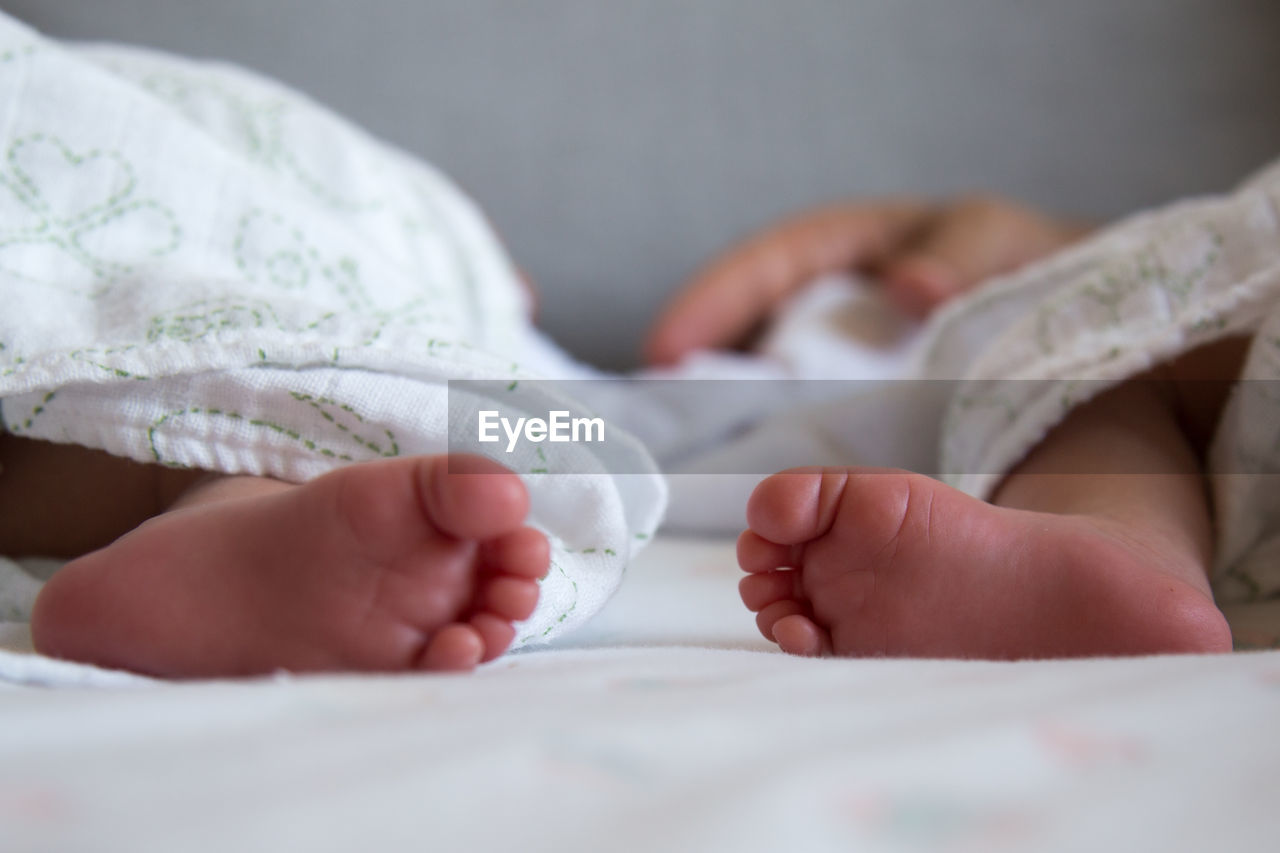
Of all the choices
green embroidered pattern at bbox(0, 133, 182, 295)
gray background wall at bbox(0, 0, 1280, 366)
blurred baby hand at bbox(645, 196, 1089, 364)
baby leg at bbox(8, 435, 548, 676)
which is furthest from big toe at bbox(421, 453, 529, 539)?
gray background wall at bbox(0, 0, 1280, 366)

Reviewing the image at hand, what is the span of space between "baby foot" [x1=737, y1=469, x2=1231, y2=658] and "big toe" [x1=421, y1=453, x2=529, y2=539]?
0.11m

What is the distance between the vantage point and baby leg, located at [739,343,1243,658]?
39 centimetres

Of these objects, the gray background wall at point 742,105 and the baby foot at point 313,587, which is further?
the gray background wall at point 742,105

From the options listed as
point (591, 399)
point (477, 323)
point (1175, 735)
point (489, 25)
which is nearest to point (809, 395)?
point (591, 399)

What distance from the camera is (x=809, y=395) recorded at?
1014 millimetres

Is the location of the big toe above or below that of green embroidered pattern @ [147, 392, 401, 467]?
above

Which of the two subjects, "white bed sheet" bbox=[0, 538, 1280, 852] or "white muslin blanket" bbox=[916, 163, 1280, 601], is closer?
"white bed sheet" bbox=[0, 538, 1280, 852]

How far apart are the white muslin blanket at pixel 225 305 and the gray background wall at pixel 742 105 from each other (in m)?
0.75

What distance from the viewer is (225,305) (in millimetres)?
475

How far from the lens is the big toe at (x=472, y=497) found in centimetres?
32

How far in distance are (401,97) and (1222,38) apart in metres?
1.36

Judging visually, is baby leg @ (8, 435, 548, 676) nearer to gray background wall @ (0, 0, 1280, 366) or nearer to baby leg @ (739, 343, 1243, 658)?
baby leg @ (739, 343, 1243, 658)

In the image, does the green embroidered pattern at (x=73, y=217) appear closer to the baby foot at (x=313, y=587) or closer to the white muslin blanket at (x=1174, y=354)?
the baby foot at (x=313, y=587)

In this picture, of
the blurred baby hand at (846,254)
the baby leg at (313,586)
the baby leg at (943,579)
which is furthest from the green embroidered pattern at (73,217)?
the blurred baby hand at (846,254)
